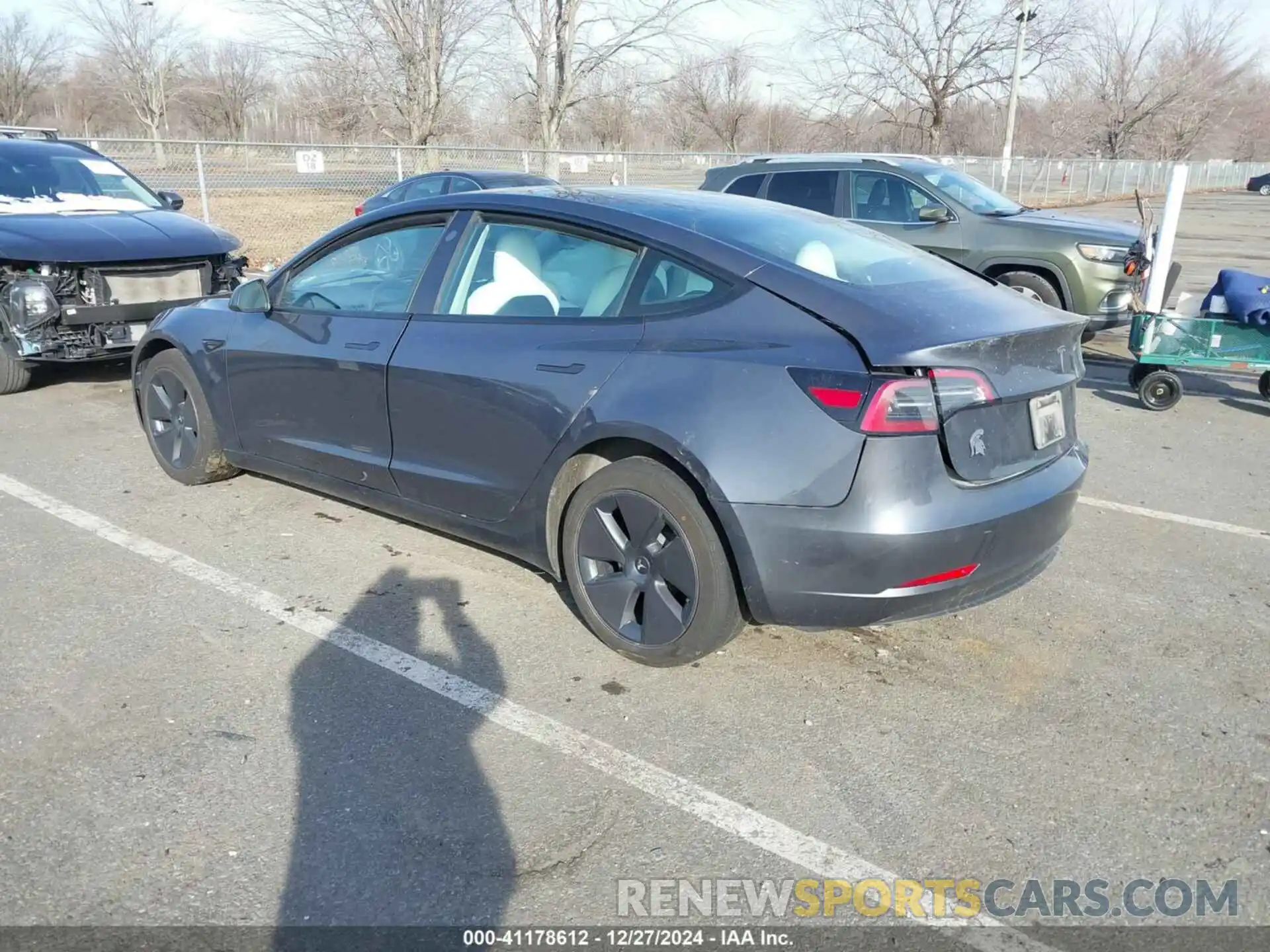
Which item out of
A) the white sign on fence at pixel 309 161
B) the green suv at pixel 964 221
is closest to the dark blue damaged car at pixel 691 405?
the green suv at pixel 964 221

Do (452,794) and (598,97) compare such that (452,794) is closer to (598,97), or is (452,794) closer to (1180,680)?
(1180,680)

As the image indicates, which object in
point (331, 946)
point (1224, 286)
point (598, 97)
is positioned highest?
point (598, 97)

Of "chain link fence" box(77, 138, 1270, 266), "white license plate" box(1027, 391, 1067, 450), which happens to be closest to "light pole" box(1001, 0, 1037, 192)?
"chain link fence" box(77, 138, 1270, 266)

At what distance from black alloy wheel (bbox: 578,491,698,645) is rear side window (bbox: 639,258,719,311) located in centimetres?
67

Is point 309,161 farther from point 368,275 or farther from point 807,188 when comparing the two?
point 368,275

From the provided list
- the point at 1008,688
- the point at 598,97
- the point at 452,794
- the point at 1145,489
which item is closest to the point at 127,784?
the point at 452,794

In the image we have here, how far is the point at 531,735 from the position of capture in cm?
307

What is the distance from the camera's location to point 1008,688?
132 inches

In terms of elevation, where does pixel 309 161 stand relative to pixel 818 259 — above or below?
above

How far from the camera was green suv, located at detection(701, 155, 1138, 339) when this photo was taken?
884 centimetres

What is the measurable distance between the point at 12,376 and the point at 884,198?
7.69 m

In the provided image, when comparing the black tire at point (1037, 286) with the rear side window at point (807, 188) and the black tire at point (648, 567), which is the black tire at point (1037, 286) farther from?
the black tire at point (648, 567)

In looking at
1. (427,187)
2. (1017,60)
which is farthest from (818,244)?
(1017,60)

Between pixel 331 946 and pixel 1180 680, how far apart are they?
2852 millimetres
